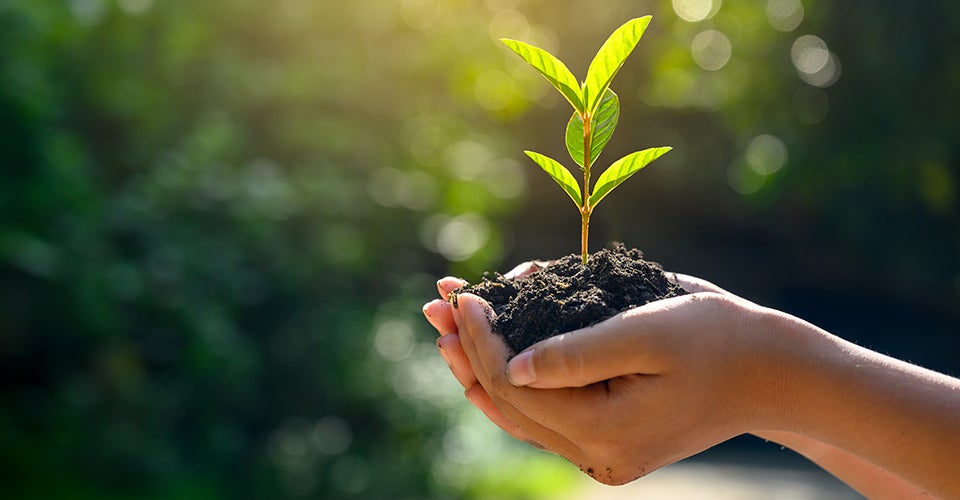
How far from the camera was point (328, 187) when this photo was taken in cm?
513

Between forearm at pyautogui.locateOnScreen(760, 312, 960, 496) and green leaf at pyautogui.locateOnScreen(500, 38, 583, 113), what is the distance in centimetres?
57

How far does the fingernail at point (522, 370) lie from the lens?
1366 millimetres

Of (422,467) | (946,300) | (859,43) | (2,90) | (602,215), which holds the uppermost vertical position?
(859,43)

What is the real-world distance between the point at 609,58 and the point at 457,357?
1.96 ft

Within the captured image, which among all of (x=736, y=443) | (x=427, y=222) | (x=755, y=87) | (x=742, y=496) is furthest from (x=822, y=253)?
(x=427, y=222)

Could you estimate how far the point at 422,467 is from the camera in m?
5.03

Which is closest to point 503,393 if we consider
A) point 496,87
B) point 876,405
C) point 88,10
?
point 876,405

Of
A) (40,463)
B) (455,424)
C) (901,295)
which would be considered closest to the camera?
(40,463)

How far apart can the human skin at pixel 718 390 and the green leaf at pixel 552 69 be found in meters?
0.47

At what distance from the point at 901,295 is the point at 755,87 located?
138 inches

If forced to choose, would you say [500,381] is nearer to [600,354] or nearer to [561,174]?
[600,354]

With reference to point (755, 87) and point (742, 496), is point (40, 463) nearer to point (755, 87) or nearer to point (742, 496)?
point (742, 496)

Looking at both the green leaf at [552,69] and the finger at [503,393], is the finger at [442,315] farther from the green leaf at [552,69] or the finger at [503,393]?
the green leaf at [552,69]

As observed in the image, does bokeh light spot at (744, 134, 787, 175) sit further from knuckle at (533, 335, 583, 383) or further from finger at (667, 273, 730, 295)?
knuckle at (533, 335, 583, 383)
